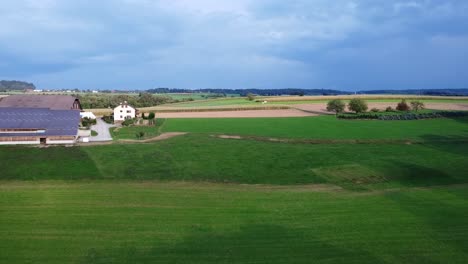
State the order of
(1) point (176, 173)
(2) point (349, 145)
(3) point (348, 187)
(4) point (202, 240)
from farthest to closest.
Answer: (2) point (349, 145) → (1) point (176, 173) → (3) point (348, 187) → (4) point (202, 240)

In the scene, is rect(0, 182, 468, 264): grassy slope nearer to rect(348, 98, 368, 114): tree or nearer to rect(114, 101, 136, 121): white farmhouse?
rect(114, 101, 136, 121): white farmhouse

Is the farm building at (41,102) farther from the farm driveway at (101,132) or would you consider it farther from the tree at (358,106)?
the tree at (358,106)

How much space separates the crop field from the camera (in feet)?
50.3

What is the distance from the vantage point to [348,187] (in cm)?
2623

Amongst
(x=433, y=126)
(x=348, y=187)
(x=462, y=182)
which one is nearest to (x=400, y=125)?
(x=433, y=126)

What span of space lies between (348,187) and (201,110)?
58.3m

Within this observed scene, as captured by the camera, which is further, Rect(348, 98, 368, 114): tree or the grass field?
Rect(348, 98, 368, 114): tree

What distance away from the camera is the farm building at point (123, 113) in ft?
217

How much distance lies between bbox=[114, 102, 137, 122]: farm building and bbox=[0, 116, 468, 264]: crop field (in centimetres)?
2656

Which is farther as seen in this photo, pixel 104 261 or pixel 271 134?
pixel 271 134

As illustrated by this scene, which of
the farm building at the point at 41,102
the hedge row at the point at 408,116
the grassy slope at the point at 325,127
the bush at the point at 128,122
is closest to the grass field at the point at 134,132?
the grassy slope at the point at 325,127

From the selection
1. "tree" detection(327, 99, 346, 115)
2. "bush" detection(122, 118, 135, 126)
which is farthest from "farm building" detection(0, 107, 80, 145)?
"tree" detection(327, 99, 346, 115)

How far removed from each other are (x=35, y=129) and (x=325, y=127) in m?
35.6

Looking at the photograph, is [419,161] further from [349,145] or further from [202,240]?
[202,240]
